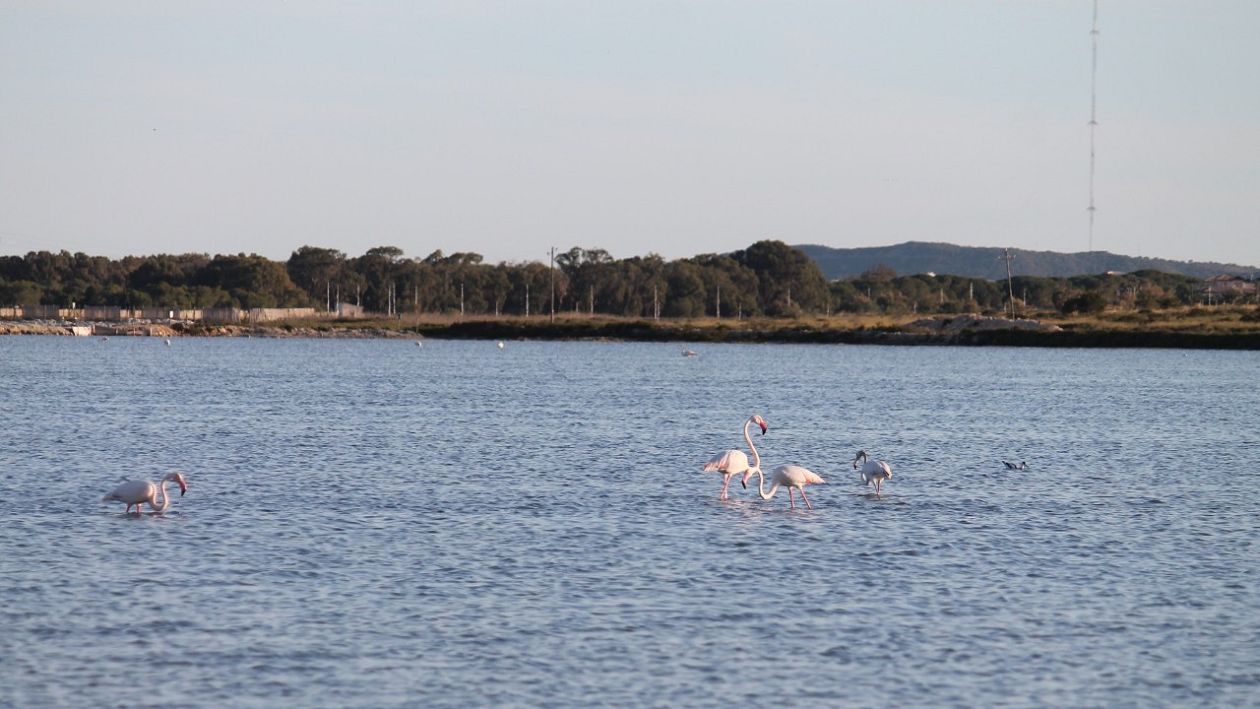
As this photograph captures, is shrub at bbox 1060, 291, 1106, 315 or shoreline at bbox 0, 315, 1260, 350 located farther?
shrub at bbox 1060, 291, 1106, 315

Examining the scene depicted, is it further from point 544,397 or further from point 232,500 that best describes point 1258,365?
point 232,500

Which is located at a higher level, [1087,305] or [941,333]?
[1087,305]

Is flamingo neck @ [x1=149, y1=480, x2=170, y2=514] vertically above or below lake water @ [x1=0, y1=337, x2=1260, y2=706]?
above

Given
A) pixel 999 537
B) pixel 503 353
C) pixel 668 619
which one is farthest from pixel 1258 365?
pixel 668 619

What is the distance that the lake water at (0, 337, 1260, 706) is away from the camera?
14.8 meters

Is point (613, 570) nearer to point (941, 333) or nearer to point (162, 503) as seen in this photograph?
point (162, 503)

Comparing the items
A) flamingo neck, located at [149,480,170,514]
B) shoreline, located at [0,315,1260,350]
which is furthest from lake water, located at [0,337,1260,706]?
shoreline, located at [0,315,1260,350]

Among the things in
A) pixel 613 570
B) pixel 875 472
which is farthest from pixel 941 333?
pixel 613 570

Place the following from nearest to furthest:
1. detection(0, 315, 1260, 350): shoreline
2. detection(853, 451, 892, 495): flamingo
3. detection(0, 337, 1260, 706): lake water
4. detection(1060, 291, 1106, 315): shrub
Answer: detection(0, 337, 1260, 706): lake water
detection(853, 451, 892, 495): flamingo
detection(0, 315, 1260, 350): shoreline
detection(1060, 291, 1106, 315): shrub

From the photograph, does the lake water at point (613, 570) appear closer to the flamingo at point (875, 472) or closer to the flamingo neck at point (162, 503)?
A: the flamingo neck at point (162, 503)

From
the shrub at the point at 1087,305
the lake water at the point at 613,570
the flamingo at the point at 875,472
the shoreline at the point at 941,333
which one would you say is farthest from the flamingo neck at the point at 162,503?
the shrub at the point at 1087,305

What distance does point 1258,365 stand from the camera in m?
120

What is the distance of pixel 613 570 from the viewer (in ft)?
66.4

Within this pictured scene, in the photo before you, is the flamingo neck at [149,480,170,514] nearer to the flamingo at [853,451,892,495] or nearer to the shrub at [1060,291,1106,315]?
the flamingo at [853,451,892,495]
